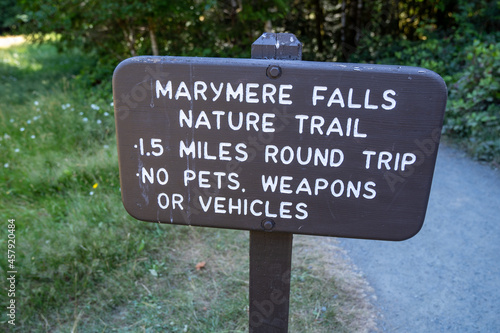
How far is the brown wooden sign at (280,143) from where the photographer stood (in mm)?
1199

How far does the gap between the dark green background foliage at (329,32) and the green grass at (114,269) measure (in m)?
3.08

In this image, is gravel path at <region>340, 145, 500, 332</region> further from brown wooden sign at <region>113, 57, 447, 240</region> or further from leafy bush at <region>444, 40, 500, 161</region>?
brown wooden sign at <region>113, 57, 447, 240</region>

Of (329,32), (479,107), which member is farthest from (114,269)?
(329,32)

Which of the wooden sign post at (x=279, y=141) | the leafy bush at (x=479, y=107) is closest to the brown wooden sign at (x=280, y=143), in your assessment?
the wooden sign post at (x=279, y=141)

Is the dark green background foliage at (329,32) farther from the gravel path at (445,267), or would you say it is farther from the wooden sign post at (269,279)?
the wooden sign post at (269,279)

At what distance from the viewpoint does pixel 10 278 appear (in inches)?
100

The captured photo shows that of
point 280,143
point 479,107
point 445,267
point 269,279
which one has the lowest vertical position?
point 445,267

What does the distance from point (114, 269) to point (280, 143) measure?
195cm

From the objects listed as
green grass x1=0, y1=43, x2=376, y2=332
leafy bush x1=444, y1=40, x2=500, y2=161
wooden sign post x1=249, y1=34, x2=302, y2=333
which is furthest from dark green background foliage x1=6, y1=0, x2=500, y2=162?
wooden sign post x1=249, y1=34, x2=302, y2=333

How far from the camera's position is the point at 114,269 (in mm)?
2764

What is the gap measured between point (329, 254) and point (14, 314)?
210cm

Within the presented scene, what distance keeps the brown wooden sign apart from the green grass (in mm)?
1263

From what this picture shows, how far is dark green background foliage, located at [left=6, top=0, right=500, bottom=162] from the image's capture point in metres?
5.09

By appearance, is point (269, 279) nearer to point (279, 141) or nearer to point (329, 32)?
point (279, 141)
